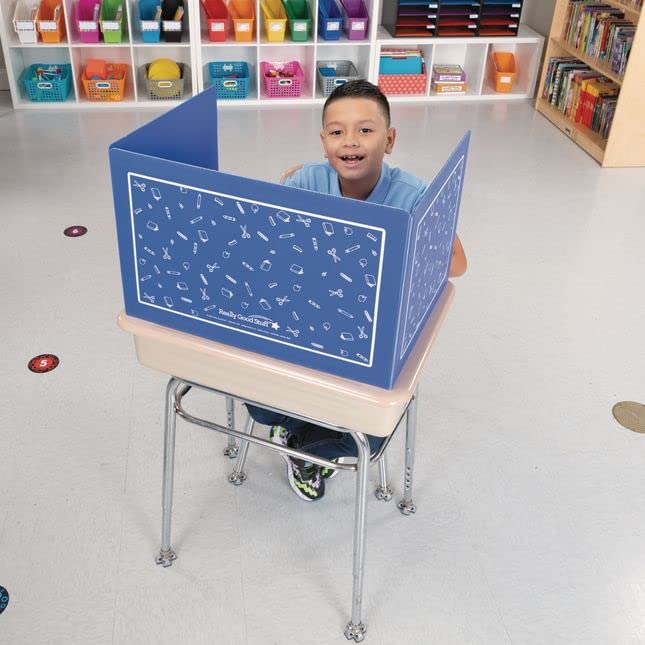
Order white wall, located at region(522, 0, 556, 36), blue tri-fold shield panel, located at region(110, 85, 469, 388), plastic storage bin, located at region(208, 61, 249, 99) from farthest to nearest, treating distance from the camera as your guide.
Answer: white wall, located at region(522, 0, 556, 36) → plastic storage bin, located at region(208, 61, 249, 99) → blue tri-fold shield panel, located at region(110, 85, 469, 388)

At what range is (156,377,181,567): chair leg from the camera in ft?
5.05

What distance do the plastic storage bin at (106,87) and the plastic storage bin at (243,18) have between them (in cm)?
80

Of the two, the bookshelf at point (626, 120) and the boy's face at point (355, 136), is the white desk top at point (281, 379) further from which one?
the bookshelf at point (626, 120)

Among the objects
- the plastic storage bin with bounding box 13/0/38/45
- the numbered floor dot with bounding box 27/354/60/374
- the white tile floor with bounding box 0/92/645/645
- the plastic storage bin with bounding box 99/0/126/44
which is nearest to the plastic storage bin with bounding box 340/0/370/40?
the plastic storage bin with bounding box 99/0/126/44

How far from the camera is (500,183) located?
3889mm

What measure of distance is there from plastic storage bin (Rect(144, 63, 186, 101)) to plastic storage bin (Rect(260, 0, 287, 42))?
638mm

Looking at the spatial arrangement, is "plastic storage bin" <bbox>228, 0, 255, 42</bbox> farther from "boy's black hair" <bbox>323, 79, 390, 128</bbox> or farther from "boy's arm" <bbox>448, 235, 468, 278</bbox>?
"boy's arm" <bbox>448, 235, 468, 278</bbox>

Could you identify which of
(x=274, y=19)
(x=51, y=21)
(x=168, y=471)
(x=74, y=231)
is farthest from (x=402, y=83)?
(x=168, y=471)

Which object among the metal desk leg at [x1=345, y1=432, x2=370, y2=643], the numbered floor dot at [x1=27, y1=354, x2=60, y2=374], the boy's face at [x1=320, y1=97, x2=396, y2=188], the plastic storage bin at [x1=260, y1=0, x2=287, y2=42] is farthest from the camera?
the plastic storage bin at [x1=260, y1=0, x2=287, y2=42]

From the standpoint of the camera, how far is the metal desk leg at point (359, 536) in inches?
54.3

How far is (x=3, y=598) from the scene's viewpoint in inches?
66.7

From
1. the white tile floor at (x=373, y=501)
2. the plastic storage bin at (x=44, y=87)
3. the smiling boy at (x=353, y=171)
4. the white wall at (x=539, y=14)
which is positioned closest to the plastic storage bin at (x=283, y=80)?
the plastic storage bin at (x=44, y=87)

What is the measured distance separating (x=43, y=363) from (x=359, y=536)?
140 centimetres

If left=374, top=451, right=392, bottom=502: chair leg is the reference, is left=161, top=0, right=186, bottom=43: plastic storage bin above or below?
above
